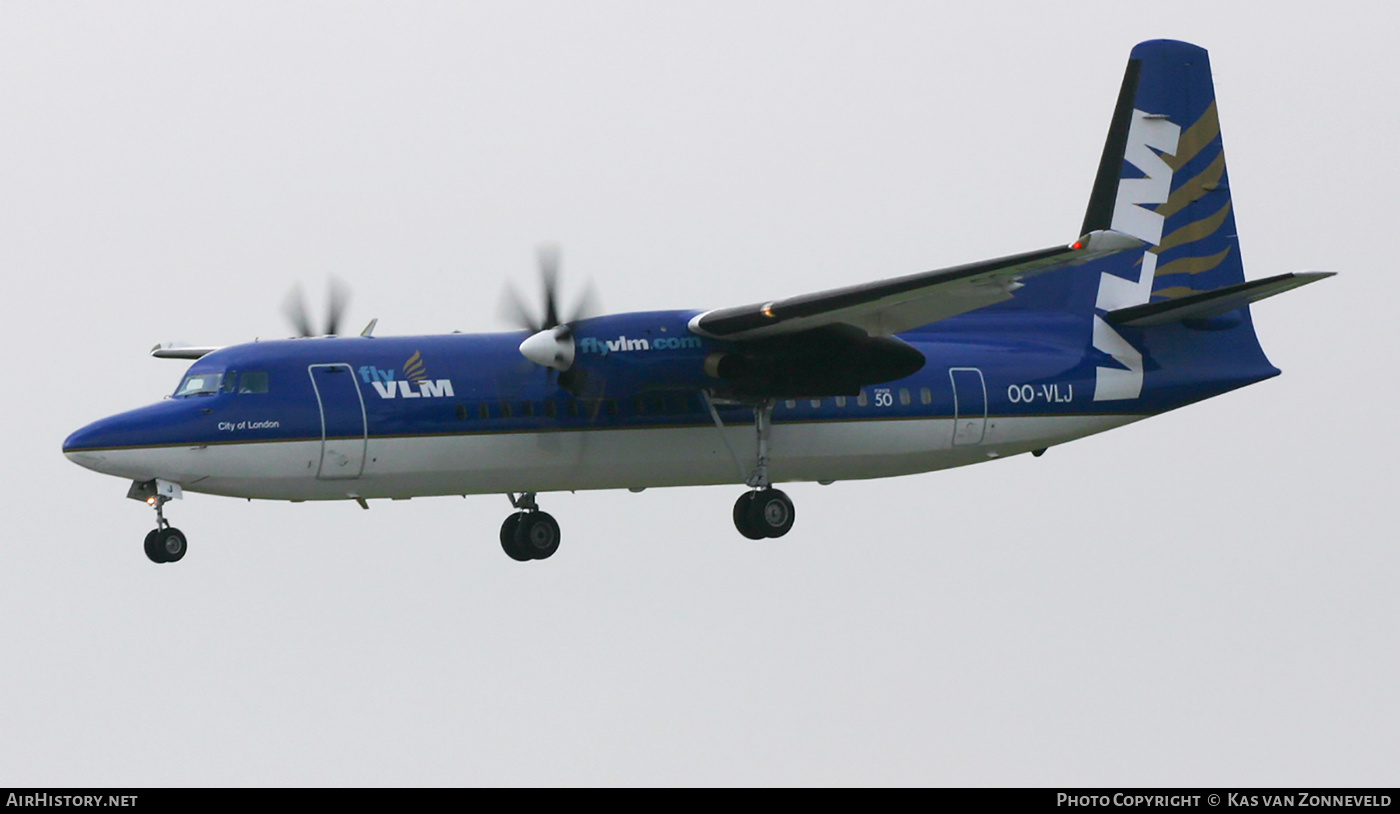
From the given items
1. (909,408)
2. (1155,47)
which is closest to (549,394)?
(909,408)

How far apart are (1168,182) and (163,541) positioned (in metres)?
14.0

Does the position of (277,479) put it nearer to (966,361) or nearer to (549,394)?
(549,394)

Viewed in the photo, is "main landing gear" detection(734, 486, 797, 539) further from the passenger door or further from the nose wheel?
the nose wheel

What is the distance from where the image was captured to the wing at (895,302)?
66.3 feet

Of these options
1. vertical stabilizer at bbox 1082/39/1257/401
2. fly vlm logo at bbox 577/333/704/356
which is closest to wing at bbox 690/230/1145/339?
fly vlm logo at bbox 577/333/704/356

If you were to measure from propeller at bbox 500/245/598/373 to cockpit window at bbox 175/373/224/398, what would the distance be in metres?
3.43

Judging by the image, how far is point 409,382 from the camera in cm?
2203

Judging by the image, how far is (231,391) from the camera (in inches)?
846

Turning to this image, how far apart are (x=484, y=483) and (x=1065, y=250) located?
23.8ft

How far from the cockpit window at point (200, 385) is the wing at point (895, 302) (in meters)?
5.37

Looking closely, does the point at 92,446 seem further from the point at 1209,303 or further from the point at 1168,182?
the point at 1168,182

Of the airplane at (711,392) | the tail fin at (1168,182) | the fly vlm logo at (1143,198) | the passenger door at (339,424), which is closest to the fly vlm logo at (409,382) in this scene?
the airplane at (711,392)

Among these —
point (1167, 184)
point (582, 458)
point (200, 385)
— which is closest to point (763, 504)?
point (582, 458)

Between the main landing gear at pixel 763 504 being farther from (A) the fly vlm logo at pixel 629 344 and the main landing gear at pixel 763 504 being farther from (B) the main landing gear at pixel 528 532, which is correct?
(B) the main landing gear at pixel 528 532
